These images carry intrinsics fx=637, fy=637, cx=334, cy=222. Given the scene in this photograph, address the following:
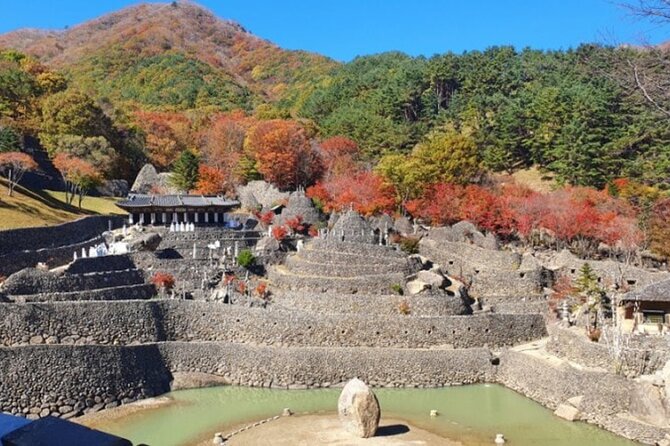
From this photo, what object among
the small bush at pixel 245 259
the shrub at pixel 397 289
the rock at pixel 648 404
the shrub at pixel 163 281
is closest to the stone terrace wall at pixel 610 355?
the rock at pixel 648 404

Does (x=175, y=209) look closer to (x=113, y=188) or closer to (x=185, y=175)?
(x=185, y=175)

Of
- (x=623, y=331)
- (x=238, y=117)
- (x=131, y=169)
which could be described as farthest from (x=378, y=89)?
(x=623, y=331)

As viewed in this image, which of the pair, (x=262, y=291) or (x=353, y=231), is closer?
(x=262, y=291)

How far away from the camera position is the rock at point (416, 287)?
31.7 meters

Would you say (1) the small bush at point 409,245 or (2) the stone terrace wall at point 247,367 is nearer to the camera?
(2) the stone terrace wall at point 247,367

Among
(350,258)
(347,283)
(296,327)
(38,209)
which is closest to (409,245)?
(350,258)

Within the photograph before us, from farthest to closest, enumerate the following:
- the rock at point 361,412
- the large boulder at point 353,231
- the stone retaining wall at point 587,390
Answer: the large boulder at point 353,231
the stone retaining wall at point 587,390
the rock at point 361,412

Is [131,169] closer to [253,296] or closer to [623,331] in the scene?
[253,296]

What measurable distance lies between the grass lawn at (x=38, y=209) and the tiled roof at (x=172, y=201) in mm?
3909

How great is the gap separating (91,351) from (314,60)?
4297 inches

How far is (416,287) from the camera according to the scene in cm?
3198

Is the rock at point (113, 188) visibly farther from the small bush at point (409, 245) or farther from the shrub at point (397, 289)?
the shrub at point (397, 289)

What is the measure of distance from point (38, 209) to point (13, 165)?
3.90 meters

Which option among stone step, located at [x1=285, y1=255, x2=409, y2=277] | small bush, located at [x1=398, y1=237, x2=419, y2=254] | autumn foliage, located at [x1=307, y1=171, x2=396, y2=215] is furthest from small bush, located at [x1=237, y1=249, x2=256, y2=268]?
autumn foliage, located at [x1=307, y1=171, x2=396, y2=215]
